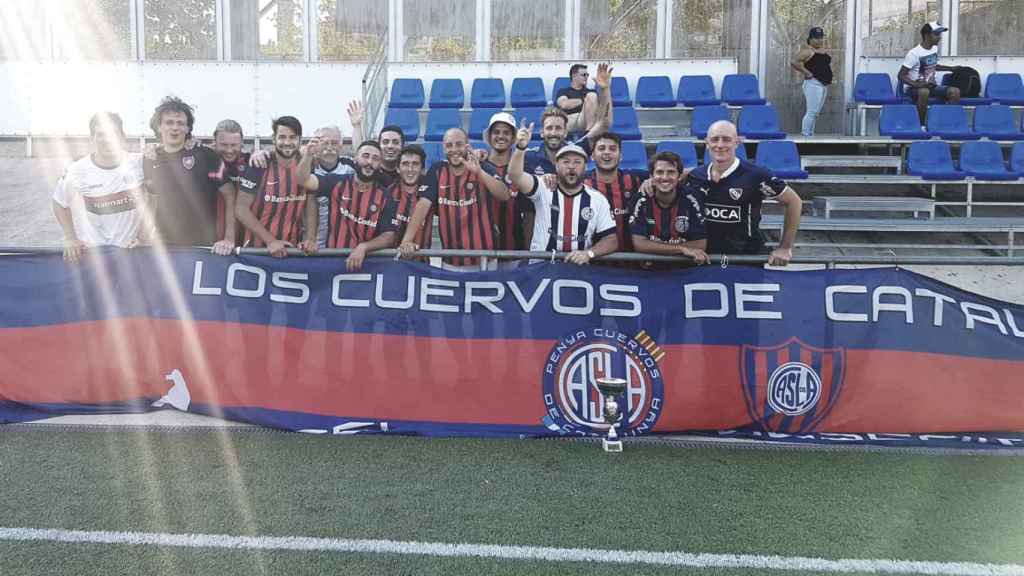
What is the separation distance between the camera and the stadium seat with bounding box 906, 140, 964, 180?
34.1ft

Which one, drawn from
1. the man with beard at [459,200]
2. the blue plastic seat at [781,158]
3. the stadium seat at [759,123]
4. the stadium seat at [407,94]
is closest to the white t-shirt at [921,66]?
the stadium seat at [759,123]

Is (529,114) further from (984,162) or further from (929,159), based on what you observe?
(984,162)

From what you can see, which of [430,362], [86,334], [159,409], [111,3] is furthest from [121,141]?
[111,3]

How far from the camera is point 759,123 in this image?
36.1ft

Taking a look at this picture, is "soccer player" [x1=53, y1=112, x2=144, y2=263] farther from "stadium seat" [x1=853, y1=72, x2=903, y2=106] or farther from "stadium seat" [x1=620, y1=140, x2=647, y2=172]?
"stadium seat" [x1=853, y1=72, x2=903, y2=106]

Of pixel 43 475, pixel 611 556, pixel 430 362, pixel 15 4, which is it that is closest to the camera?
pixel 611 556

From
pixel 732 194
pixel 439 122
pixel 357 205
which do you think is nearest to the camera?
pixel 732 194

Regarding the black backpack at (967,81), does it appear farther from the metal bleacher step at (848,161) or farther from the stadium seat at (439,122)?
the stadium seat at (439,122)

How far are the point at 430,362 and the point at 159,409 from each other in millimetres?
1613

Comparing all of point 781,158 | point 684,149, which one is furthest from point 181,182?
point 781,158

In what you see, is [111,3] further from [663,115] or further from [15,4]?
[663,115]

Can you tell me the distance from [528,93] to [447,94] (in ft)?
3.92

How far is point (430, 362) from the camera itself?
14.6 ft

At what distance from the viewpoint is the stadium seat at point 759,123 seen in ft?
35.8
